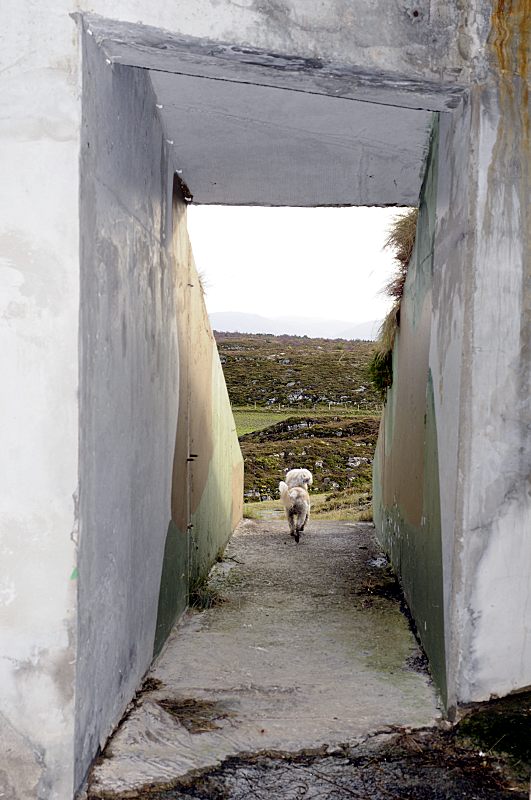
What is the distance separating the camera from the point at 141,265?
391cm

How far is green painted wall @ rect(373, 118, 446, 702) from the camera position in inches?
168

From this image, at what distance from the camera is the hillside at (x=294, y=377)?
35094mm

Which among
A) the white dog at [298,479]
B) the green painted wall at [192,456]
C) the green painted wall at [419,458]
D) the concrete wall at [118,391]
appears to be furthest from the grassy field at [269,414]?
the concrete wall at [118,391]

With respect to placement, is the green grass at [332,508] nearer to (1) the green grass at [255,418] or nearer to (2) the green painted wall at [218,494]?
(2) the green painted wall at [218,494]

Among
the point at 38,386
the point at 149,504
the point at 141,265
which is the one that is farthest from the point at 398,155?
the point at 38,386

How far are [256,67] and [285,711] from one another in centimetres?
325

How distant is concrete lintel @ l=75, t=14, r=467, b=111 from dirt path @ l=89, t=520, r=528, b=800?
3177mm

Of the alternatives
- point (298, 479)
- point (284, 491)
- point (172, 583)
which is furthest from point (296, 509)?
point (172, 583)

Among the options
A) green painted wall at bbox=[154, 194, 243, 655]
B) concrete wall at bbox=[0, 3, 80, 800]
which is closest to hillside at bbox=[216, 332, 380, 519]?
green painted wall at bbox=[154, 194, 243, 655]

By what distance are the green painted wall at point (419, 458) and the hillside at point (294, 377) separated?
23581 millimetres

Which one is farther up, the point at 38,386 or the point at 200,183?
the point at 200,183

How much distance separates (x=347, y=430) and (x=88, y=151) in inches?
990

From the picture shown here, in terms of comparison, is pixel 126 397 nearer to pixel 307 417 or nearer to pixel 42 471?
pixel 42 471

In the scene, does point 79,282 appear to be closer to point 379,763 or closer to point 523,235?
point 523,235
